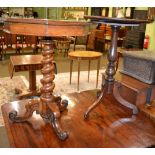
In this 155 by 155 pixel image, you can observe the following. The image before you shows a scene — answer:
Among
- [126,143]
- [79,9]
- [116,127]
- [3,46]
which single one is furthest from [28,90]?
[79,9]

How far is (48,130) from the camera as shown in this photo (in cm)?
157

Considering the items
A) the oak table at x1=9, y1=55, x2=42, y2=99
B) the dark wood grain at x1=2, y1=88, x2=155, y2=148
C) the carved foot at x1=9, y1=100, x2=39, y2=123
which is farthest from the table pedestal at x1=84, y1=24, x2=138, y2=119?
the oak table at x1=9, y1=55, x2=42, y2=99

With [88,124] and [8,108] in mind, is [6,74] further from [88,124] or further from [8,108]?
[88,124]

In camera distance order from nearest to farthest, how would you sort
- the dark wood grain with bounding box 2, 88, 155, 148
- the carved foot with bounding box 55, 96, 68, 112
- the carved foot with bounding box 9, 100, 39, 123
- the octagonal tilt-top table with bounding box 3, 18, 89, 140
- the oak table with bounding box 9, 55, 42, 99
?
the octagonal tilt-top table with bounding box 3, 18, 89, 140 < the dark wood grain with bounding box 2, 88, 155, 148 < the carved foot with bounding box 9, 100, 39, 123 < the carved foot with bounding box 55, 96, 68, 112 < the oak table with bounding box 9, 55, 42, 99

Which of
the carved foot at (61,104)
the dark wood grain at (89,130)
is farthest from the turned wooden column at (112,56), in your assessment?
the carved foot at (61,104)

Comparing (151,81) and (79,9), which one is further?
(79,9)

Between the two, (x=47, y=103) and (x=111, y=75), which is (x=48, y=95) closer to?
(x=47, y=103)

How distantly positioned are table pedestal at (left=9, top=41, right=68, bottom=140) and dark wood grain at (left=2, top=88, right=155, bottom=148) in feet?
0.18

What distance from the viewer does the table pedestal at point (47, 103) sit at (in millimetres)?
1489

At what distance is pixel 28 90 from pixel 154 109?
6.15 ft

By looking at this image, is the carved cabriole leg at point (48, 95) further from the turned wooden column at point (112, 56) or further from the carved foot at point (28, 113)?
the turned wooden column at point (112, 56)

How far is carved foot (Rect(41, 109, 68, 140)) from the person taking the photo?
1.44m

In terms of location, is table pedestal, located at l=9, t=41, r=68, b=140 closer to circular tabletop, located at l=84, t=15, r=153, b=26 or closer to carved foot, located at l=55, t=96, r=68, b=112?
carved foot, located at l=55, t=96, r=68, b=112
